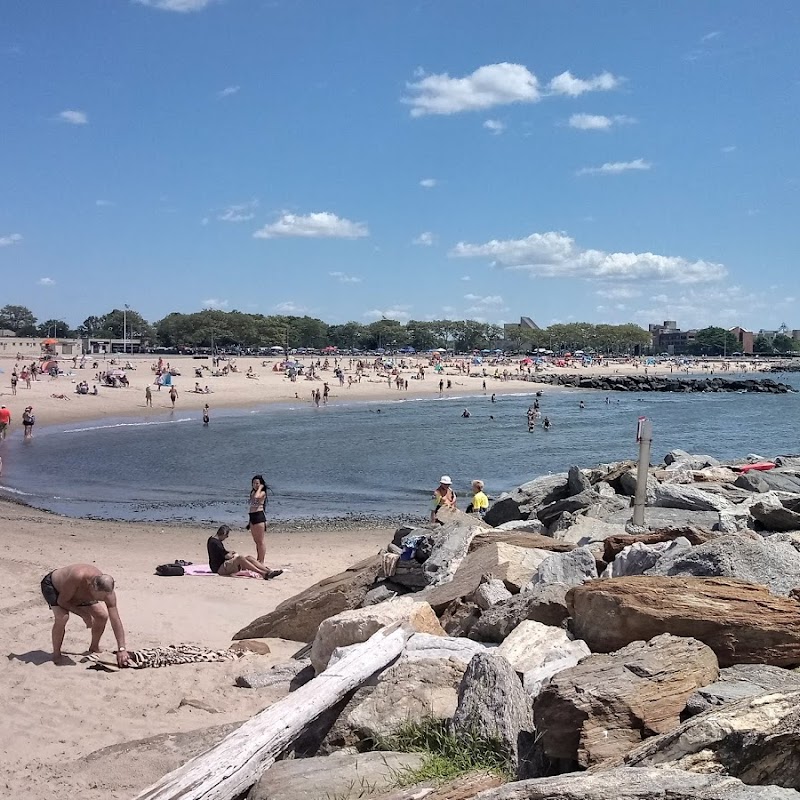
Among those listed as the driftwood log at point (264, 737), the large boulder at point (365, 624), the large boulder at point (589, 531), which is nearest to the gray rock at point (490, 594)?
the large boulder at point (365, 624)

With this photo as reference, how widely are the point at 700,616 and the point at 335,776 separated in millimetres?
2251

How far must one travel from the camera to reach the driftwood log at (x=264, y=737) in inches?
165

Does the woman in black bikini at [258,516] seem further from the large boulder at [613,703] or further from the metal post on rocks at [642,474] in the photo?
the large boulder at [613,703]

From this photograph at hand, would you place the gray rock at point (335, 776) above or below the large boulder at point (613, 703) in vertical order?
below

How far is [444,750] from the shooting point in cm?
434

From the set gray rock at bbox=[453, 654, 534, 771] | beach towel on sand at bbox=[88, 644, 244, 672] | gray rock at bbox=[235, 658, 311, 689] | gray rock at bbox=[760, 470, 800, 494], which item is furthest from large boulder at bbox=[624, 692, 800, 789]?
gray rock at bbox=[760, 470, 800, 494]

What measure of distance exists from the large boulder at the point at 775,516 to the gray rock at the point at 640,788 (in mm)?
6670

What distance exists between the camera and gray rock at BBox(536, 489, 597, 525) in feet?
41.2

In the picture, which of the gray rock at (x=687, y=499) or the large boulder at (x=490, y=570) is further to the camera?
the gray rock at (x=687, y=499)

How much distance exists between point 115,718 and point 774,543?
17.0 feet

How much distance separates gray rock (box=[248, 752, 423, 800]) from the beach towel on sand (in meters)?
3.41

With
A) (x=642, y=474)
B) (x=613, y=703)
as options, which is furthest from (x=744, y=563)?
(x=642, y=474)

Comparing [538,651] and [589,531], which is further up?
[538,651]

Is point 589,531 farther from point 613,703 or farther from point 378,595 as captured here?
point 613,703
